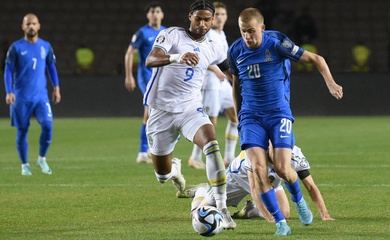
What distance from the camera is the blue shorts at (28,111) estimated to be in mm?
13453

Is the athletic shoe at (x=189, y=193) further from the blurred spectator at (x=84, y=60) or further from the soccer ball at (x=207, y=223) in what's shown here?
the blurred spectator at (x=84, y=60)

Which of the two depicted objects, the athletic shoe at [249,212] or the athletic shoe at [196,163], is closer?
the athletic shoe at [249,212]

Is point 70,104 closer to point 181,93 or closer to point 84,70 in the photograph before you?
point 84,70

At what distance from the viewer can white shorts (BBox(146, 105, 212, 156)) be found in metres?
8.88

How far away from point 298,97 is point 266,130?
18.1 m

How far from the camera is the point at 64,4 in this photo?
3284 cm

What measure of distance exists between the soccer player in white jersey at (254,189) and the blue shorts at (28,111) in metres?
4.81

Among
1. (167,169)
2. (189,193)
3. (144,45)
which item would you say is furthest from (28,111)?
(167,169)

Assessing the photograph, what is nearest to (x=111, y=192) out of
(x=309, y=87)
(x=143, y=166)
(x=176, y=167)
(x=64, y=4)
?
(x=176, y=167)

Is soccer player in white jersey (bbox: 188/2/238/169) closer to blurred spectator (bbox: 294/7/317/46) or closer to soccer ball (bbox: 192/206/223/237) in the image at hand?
soccer ball (bbox: 192/206/223/237)

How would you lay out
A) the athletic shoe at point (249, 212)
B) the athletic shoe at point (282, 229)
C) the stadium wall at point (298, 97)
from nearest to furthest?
the athletic shoe at point (282, 229)
the athletic shoe at point (249, 212)
the stadium wall at point (298, 97)

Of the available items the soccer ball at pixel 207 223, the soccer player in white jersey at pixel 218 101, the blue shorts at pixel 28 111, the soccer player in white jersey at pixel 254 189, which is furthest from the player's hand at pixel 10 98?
the soccer ball at pixel 207 223

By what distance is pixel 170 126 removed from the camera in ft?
29.9

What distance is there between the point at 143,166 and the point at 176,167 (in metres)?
4.47
